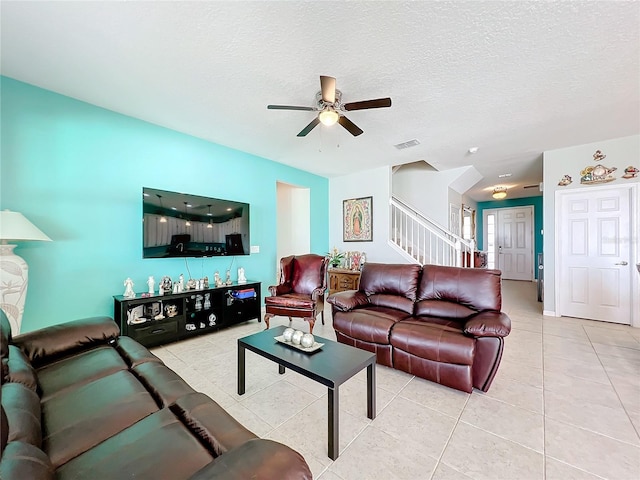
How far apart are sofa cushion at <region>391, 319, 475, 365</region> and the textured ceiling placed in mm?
2256

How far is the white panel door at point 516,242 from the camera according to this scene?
26.3 ft

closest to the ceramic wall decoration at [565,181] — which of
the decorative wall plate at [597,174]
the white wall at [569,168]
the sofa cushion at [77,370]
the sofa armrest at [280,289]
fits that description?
the white wall at [569,168]

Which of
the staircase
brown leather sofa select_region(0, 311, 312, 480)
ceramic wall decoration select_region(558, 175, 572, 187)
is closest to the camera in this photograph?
brown leather sofa select_region(0, 311, 312, 480)

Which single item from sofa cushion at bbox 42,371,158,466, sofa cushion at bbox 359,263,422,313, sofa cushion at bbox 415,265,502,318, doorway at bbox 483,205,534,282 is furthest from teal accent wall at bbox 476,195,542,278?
sofa cushion at bbox 42,371,158,466

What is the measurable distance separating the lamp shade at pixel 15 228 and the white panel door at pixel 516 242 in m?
10.4

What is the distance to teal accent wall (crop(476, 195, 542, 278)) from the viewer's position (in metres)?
7.82

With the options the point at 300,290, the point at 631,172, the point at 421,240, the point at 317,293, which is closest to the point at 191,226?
the point at 300,290

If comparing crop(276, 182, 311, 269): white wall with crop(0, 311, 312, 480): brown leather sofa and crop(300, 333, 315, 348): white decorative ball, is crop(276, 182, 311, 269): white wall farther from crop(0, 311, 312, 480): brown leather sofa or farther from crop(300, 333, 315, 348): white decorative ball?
crop(0, 311, 312, 480): brown leather sofa

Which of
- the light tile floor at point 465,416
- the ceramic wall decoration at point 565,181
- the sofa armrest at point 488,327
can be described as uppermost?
the ceramic wall decoration at point 565,181

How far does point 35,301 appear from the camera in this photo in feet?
8.41

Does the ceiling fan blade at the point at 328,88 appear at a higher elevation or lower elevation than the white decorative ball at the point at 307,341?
higher

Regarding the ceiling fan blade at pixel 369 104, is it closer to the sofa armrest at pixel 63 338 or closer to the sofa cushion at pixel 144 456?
the sofa cushion at pixel 144 456

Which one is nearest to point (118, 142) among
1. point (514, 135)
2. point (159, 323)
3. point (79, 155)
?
point (79, 155)

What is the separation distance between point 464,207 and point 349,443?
6.91 metres
